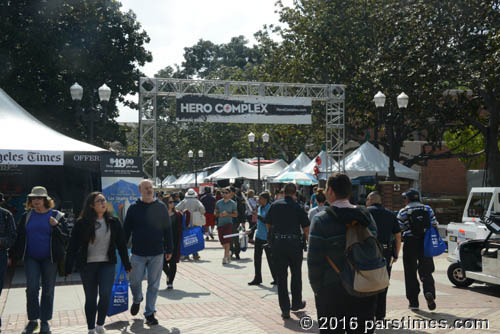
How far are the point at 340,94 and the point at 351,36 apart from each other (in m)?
5.69

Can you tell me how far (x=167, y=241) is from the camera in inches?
307

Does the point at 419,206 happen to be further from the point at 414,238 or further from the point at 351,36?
the point at 351,36

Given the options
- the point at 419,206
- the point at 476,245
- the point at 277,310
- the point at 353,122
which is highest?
the point at 353,122

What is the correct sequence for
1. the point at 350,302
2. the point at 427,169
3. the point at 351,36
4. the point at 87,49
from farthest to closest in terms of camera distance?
the point at 427,169 < the point at 351,36 < the point at 87,49 < the point at 350,302

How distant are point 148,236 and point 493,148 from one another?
2235 cm

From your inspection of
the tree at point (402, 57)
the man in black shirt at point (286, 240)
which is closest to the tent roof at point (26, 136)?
the man in black shirt at point (286, 240)

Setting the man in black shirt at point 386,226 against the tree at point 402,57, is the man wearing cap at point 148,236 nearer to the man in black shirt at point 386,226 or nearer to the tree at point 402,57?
the man in black shirt at point 386,226

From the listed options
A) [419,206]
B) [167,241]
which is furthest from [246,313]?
[419,206]

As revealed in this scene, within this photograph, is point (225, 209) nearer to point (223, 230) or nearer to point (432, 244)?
point (223, 230)

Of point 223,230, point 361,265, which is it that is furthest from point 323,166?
point 361,265

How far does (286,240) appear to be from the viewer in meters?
8.17

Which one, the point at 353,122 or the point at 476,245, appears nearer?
the point at 476,245

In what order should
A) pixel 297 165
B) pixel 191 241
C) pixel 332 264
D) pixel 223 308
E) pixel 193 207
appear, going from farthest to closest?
pixel 297 165, pixel 193 207, pixel 191 241, pixel 223 308, pixel 332 264

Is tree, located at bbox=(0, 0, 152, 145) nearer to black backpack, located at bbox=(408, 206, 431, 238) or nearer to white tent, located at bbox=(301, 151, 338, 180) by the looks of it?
white tent, located at bbox=(301, 151, 338, 180)
